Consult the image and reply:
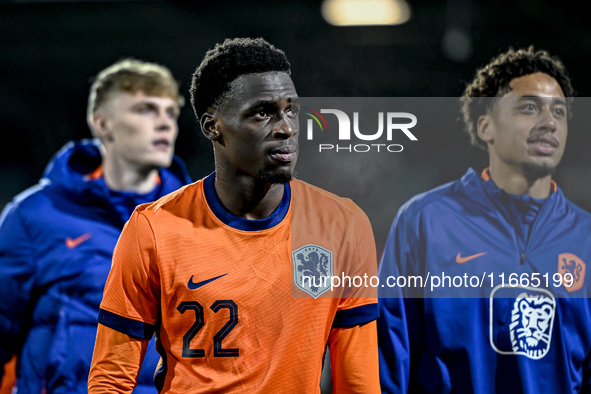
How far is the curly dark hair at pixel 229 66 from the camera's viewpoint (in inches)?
67.9

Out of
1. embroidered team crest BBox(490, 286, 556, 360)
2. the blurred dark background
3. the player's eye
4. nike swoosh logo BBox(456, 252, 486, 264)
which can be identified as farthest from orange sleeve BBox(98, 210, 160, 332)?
the player's eye

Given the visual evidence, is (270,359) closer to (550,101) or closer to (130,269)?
(130,269)

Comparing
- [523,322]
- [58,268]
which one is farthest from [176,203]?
[523,322]

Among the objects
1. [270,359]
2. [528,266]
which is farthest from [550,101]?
[270,359]

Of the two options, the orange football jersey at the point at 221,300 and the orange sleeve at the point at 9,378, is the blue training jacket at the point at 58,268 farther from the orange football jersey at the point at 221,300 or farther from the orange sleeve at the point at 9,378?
the orange football jersey at the point at 221,300

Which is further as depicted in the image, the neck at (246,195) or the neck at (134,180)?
the neck at (134,180)

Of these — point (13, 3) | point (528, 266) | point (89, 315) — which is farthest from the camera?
point (13, 3)

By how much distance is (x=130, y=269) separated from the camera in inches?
68.2

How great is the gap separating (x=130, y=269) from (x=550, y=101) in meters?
1.41

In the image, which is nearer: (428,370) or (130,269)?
(130,269)

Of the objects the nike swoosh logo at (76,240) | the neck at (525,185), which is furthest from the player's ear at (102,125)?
the neck at (525,185)

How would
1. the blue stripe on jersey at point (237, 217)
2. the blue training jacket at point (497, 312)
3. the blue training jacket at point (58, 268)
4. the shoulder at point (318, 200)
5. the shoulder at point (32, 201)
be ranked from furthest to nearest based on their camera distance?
the shoulder at point (32, 201)
the blue training jacket at point (58, 268)
the blue training jacket at point (497, 312)
the shoulder at point (318, 200)
the blue stripe on jersey at point (237, 217)

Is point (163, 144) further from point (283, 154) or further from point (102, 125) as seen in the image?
point (283, 154)

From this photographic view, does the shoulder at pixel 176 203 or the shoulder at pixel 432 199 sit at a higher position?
the shoulder at pixel 432 199
